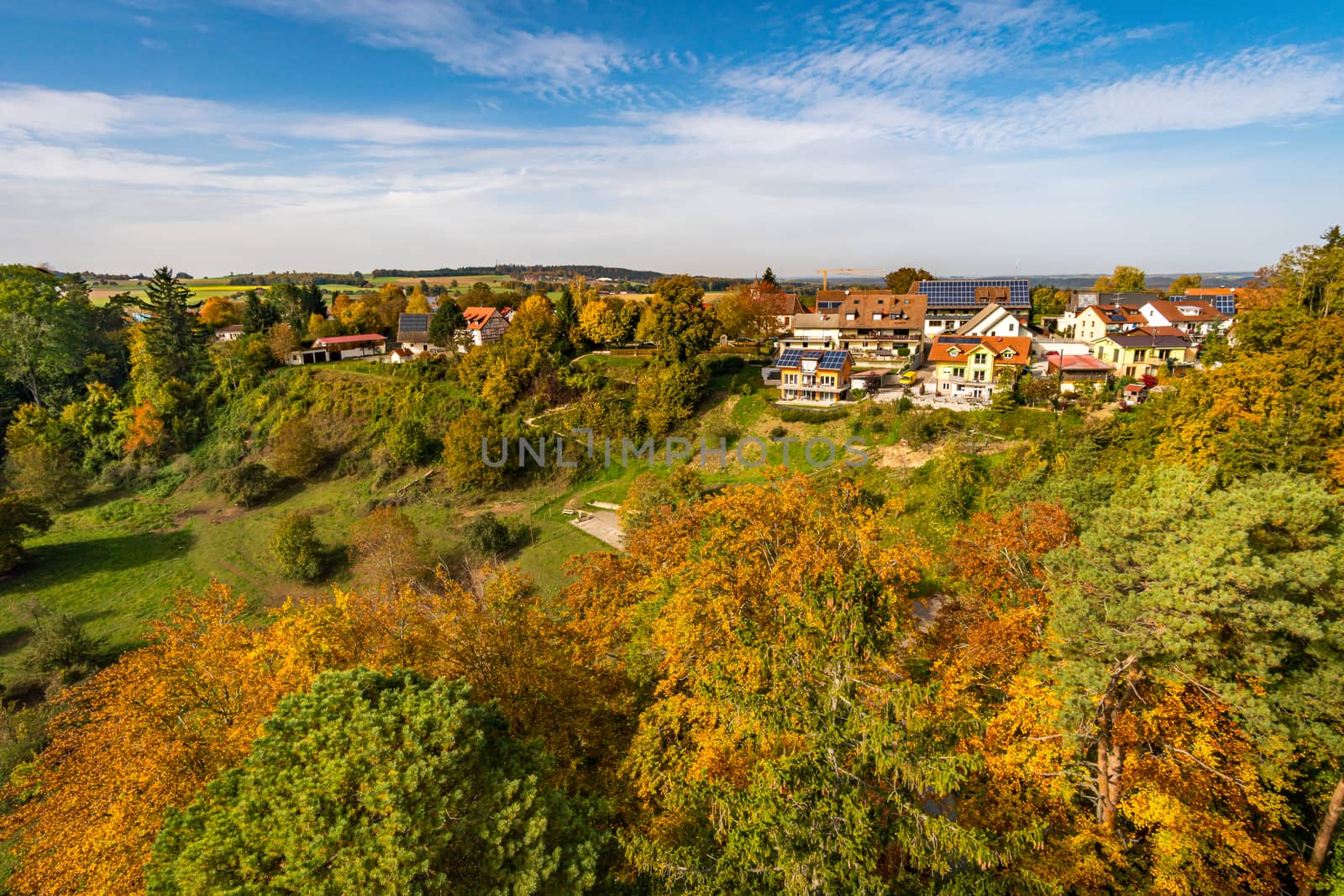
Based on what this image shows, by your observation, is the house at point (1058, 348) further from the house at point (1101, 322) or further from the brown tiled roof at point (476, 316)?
the brown tiled roof at point (476, 316)

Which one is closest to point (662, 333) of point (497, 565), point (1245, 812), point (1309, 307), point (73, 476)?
point (497, 565)

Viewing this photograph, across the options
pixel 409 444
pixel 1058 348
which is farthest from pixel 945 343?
pixel 409 444

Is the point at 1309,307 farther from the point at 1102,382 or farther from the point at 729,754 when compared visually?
the point at 729,754

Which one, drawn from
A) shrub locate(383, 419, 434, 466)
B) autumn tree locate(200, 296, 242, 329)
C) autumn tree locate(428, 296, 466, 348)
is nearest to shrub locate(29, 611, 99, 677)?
shrub locate(383, 419, 434, 466)

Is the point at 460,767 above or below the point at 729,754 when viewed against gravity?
above

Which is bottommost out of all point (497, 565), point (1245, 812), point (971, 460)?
point (497, 565)

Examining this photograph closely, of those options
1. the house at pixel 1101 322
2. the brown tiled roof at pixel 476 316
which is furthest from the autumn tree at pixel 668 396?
the house at pixel 1101 322
